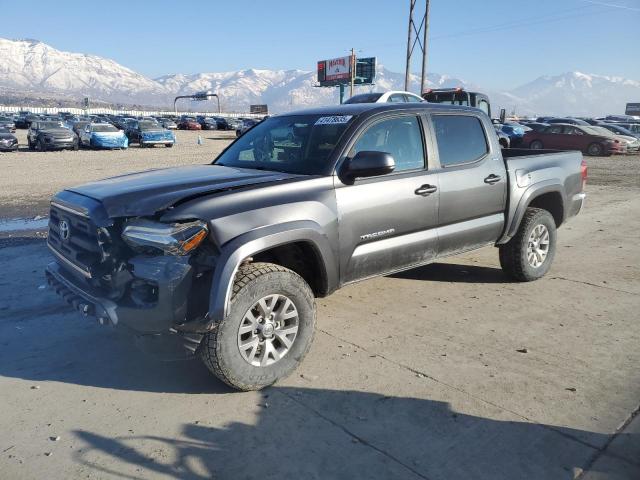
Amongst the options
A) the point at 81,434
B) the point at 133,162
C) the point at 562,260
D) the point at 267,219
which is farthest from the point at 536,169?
the point at 133,162

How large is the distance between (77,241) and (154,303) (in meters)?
0.92

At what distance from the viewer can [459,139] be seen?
16.2 feet

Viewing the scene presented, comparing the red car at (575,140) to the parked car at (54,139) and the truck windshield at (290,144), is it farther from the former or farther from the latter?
the truck windshield at (290,144)

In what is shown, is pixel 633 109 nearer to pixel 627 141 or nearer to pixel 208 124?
pixel 208 124

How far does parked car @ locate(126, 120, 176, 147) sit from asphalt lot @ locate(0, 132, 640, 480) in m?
26.3

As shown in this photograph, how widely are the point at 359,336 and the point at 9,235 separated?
19.5ft

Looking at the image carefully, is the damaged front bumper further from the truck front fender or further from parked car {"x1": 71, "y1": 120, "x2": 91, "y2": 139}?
parked car {"x1": 71, "y1": 120, "x2": 91, "y2": 139}

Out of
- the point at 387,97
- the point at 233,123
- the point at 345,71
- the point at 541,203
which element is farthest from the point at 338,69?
the point at 541,203

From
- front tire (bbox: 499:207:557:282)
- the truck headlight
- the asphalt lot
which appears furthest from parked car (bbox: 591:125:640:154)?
the truck headlight

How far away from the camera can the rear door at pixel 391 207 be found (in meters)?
3.92

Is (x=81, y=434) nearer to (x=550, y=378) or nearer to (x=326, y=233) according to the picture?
(x=326, y=233)

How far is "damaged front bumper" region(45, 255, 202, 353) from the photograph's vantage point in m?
3.06

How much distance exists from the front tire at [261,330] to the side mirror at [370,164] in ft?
2.96

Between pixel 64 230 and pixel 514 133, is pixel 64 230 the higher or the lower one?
the lower one
